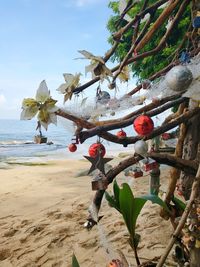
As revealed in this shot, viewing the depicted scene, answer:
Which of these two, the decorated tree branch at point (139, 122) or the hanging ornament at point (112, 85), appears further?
the hanging ornament at point (112, 85)

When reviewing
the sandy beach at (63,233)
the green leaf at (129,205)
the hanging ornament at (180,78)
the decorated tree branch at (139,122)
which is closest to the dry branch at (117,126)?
the decorated tree branch at (139,122)

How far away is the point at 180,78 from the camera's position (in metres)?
0.56

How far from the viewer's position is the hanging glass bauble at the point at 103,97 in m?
0.82

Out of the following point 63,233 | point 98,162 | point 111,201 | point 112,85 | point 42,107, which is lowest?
point 63,233

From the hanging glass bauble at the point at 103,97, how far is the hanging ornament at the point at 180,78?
0.27m

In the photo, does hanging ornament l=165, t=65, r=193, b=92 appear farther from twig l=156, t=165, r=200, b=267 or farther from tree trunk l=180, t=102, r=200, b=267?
tree trunk l=180, t=102, r=200, b=267

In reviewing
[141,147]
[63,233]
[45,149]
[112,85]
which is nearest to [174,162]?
[141,147]

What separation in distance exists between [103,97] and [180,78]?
323 millimetres

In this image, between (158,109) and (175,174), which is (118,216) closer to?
(175,174)

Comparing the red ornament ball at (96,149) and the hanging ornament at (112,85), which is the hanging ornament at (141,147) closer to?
the red ornament ball at (96,149)

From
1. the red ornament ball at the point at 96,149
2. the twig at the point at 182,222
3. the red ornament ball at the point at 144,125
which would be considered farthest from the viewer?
the red ornament ball at the point at 96,149

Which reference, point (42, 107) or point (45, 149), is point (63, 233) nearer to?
point (42, 107)

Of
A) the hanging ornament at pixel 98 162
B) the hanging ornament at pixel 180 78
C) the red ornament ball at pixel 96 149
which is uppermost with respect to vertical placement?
the hanging ornament at pixel 180 78

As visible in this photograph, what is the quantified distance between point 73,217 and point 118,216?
469 mm
